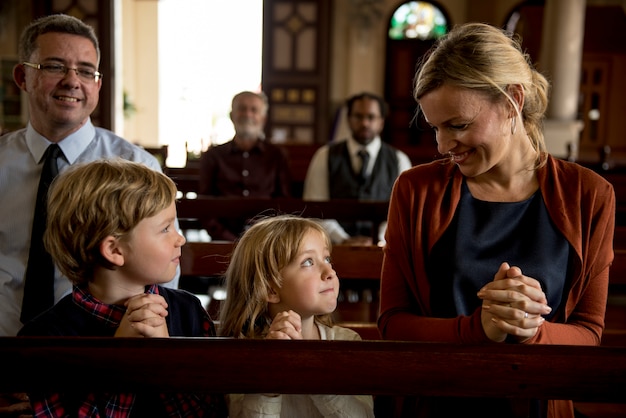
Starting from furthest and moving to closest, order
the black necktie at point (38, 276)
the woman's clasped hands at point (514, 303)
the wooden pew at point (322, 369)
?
the black necktie at point (38, 276) < the woman's clasped hands at point (514, 303) < the wooden pew at point (322, 369)

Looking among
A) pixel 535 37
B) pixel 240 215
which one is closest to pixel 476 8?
pixel 535 37

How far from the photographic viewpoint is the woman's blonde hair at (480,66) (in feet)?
4.66

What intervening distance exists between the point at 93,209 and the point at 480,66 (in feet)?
2.88

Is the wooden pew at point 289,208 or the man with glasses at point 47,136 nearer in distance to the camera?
the man with glasses at point 47,136

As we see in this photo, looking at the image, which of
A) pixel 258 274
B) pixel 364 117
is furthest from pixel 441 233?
pixel 364 117

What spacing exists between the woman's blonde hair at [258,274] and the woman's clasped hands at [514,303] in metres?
0.48

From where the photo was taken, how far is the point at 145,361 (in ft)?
3.29

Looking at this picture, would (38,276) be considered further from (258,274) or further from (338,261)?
(338,261)

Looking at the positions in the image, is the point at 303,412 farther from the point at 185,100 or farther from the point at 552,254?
the point at 185,100

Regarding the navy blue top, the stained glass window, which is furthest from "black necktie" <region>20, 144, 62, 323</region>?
the stained glass window

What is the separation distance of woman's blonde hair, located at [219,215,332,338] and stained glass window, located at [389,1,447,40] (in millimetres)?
11252

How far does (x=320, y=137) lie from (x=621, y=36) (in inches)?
282

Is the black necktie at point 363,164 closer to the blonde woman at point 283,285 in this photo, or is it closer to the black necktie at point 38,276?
the black necktie at point 38,276

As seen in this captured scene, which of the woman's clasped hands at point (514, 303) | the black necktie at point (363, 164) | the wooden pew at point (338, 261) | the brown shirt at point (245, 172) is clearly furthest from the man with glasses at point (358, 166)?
the woman's clasped hands at point (514, 303)
